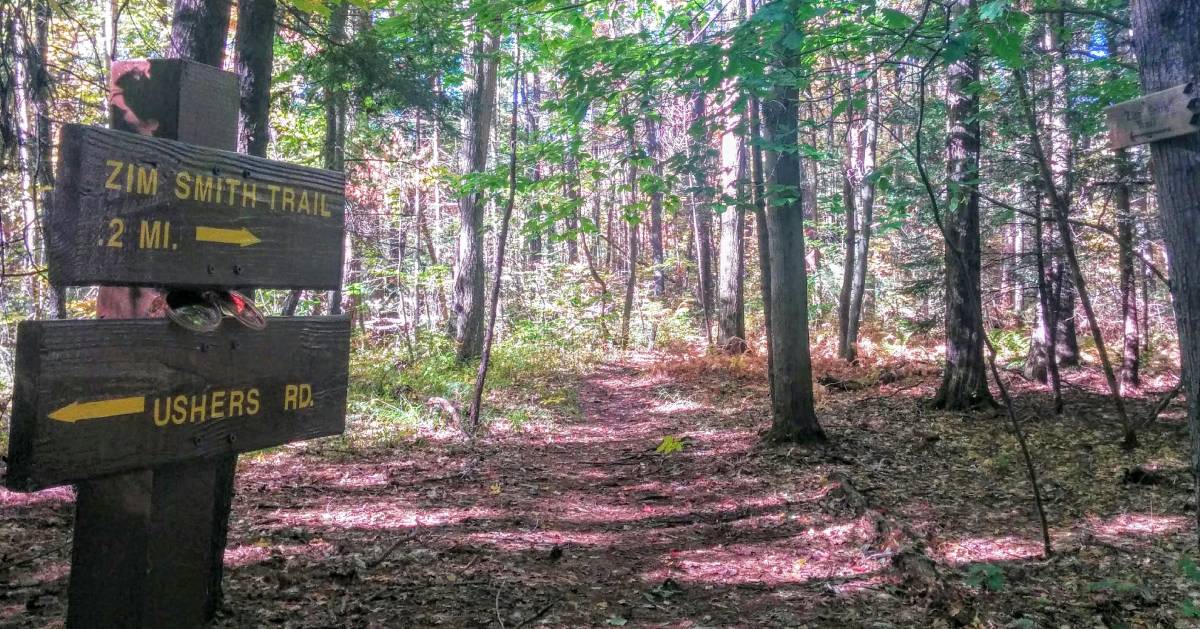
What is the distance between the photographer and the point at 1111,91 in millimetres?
7934

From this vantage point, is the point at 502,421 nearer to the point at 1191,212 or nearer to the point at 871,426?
the point at 871,426

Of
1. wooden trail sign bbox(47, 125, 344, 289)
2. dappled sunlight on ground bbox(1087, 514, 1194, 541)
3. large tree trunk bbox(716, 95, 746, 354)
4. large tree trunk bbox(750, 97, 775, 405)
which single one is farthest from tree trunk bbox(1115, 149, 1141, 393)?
wooden trail sign bbox(47, 125, 344, 289)

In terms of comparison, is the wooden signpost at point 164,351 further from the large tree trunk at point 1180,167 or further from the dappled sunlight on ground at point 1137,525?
the dappled sunlight on ground at point 1137,525

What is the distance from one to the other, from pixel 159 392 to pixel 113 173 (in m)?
0.57

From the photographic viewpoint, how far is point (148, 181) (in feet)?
6.44

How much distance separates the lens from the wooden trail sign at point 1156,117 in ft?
12.5

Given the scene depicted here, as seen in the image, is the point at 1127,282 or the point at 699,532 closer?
the point at 699,532

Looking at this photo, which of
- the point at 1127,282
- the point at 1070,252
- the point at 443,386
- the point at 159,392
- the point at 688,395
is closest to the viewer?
the point at 159,392

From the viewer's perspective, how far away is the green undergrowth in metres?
9.62

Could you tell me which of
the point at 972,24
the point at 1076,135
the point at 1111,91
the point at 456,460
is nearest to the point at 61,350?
the point at 972,24

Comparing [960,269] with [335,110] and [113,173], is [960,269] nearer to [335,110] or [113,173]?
[335,110]

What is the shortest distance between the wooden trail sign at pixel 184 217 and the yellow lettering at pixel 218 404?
12.3 inches

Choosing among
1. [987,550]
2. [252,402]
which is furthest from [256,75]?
[987,550]

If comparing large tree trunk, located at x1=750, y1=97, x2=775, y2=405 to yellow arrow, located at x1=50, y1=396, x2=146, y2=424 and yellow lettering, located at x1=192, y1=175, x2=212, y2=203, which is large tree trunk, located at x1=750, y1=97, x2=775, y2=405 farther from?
yellow arrow, located at x1=50, y1=396, x2=146, y2=424
